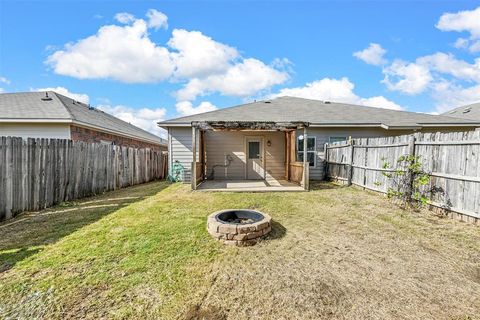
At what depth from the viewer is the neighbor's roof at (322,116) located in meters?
11.0

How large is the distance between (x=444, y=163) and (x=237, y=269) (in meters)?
5.19

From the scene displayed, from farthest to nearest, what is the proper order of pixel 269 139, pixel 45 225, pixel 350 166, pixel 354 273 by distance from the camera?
pixel 269 139
pixel 350 166
pixel 45 225
pixel 354 273

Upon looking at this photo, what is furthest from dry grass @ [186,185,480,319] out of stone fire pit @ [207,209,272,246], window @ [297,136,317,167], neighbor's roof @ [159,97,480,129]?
neighbor's roof @ [159,97,480,129]

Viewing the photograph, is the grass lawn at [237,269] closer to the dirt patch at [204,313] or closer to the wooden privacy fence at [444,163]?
the dirt patch at [204,313]

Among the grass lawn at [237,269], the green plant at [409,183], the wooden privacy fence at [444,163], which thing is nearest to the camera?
the grass lawn at [237,269]

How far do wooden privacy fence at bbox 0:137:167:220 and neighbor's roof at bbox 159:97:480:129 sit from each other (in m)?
3.47

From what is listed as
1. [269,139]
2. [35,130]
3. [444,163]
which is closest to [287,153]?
[269,139]

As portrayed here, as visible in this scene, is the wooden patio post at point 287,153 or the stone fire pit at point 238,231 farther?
the wooden patio post at point 287,153

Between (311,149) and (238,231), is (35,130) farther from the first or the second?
(311,149)

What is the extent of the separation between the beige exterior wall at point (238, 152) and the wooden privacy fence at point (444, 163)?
464 centimetres

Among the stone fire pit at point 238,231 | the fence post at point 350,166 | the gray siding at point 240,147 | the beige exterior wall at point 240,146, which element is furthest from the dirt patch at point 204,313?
the gray siding at point 240,147

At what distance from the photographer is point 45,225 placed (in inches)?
173

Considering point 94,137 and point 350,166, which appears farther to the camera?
point 94,137

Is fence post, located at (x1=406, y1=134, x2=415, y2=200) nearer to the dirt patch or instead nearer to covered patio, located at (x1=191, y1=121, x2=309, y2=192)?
covered patio, located at (x1=191, y1=121, x2=309, y2=192)
